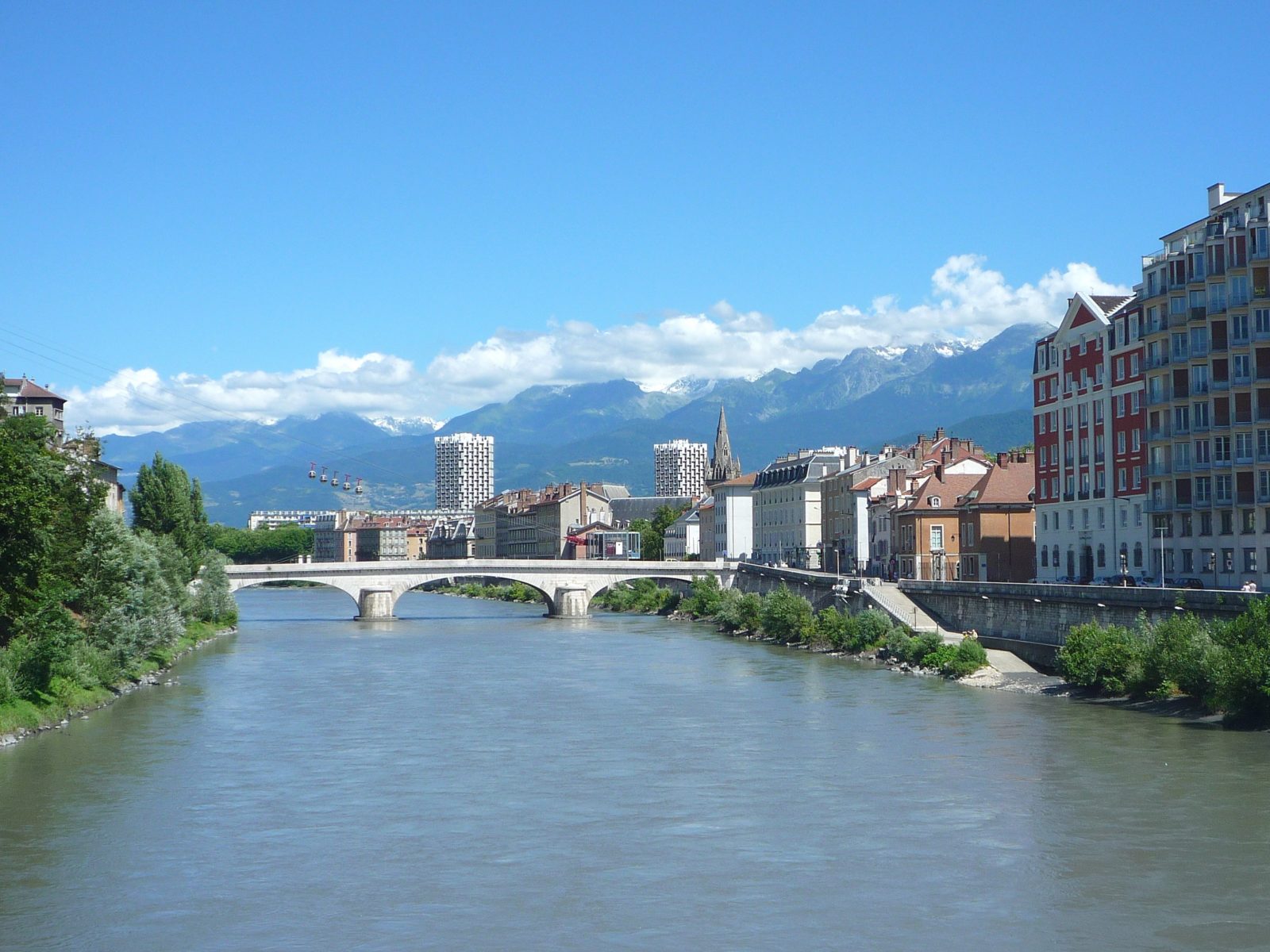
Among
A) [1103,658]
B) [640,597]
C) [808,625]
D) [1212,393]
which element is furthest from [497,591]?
[1103,658]

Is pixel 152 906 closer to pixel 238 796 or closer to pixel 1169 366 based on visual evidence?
pixel 238 796

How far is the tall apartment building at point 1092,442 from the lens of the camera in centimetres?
6291

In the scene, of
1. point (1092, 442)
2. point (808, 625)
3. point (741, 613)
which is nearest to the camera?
point (1092, 442)

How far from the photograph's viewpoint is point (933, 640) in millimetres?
58000

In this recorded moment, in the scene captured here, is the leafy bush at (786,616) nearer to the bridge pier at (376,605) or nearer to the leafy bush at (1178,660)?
the leafy bush at (1178,660)

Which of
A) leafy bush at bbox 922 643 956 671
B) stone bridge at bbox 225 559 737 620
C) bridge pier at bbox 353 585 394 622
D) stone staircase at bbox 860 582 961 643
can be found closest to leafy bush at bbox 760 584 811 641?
stone staircase at bbox 860 582 961 643

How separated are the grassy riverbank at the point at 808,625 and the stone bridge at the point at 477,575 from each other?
2.75 metres

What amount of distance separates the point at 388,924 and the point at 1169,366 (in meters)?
45.7

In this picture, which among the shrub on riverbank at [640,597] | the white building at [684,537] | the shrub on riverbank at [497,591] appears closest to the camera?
the shrub on riverbank at [640,597]

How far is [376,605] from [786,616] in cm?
3654

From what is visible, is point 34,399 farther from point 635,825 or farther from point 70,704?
point 635,825

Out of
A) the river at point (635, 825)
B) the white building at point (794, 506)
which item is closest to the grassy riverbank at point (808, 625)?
the river at point (635, 825)

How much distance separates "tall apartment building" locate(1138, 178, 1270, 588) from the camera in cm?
5491

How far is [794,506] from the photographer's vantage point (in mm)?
122125
